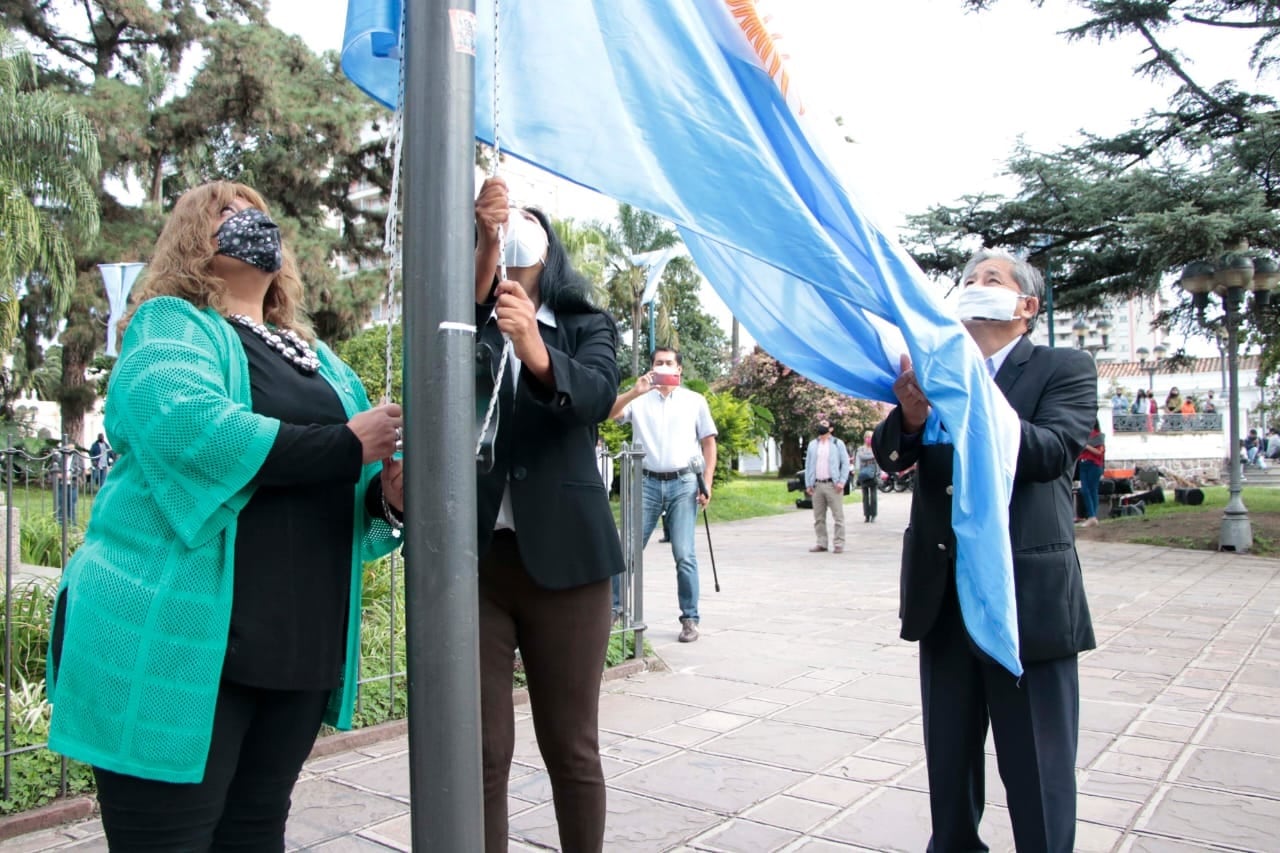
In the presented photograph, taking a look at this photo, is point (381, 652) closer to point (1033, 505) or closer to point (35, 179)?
point (1033, 505)

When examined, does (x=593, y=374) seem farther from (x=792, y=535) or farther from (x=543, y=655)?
(x=792, y=535)

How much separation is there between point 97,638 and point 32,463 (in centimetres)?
256

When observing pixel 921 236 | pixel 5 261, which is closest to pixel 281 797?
pixel 921 236

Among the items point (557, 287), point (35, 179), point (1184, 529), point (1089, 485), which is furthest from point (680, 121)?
point (35, 179)

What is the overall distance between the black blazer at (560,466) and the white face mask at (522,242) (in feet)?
0.45

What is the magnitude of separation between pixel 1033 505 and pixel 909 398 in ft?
1.51

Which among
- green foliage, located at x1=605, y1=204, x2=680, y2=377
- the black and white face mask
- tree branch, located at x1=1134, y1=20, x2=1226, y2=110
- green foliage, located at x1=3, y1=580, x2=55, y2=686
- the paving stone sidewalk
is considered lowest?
the paving stone sidewalk

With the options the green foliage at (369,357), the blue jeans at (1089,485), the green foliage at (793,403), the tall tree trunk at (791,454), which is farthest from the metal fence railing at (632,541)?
the tall tree trunk at (791,454)

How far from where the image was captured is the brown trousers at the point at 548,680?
2.36m

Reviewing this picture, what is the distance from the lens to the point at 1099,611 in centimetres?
820

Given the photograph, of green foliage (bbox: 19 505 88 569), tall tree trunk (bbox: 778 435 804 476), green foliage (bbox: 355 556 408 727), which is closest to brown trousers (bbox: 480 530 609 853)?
green foliage (bbox: 355 556 408 727)

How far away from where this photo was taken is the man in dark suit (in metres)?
2.53

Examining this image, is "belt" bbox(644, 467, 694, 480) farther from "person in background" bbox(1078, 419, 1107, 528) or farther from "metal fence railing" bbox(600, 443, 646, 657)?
"person in background" bbox(1078, 419, 1107, 528)

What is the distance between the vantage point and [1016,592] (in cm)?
254
